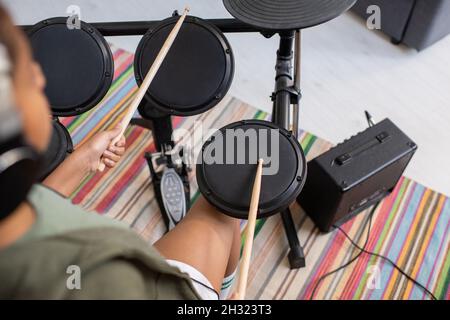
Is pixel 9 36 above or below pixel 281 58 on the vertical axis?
above

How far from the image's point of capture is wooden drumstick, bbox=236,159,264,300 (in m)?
0.67

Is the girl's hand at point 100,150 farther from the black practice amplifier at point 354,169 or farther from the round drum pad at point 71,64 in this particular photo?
the black practice amplifier at point 354,169

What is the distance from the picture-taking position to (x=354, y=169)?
1374 millimetres

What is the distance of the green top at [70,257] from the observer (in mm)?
475

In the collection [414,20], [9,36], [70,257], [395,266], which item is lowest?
[395,266]

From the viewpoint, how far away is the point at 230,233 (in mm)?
1015

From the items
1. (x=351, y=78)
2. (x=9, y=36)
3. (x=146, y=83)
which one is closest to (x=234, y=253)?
(x=146, y=83)

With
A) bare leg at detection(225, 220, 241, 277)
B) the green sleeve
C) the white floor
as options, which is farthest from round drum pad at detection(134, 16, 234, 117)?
the white floor

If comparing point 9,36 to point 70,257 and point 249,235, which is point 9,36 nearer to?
point 70,257

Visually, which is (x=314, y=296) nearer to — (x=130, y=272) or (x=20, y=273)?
(x=130, y=272)

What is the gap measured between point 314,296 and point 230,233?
574 millimetres

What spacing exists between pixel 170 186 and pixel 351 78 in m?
0.98

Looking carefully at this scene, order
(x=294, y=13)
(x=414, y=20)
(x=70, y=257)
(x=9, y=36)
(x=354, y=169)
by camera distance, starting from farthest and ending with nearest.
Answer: (x=414, y=20)
(x=354, y=169)
(x=294, y=13)
(x=70, y=257)
(x=9, y=36)

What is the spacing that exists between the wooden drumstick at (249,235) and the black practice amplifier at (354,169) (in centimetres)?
51
